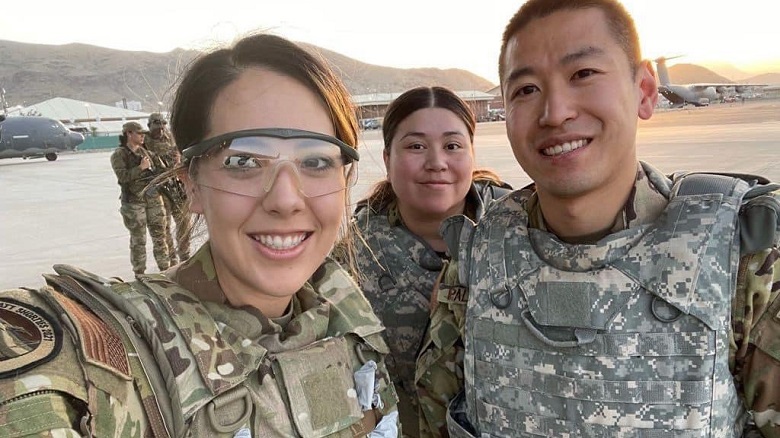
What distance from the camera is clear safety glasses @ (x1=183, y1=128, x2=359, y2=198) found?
1.21 m

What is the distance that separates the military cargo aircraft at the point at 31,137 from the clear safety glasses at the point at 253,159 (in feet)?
97.3

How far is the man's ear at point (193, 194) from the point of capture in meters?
1.27

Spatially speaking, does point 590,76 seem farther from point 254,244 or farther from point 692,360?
point 254,244

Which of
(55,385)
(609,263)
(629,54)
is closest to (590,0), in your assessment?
(629,54)

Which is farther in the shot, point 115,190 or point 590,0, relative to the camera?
point 115,190

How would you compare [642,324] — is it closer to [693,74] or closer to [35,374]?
[35,374]

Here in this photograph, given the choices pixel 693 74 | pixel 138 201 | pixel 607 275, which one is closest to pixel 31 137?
pixel 138 201

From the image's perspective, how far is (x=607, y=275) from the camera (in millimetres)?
1421

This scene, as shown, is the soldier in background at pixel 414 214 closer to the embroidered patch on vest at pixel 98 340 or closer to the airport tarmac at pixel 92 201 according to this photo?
the airport tarmac at pixel 92 201

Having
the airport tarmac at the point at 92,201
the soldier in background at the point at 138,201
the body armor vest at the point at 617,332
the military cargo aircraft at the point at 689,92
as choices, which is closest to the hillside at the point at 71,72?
the military cargo aircraft at the point at 689,92

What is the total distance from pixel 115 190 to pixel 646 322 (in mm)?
16146

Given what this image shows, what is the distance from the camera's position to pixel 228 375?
112 centimetres

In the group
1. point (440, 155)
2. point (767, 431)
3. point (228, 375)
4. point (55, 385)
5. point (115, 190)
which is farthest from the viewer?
point (115, 190)

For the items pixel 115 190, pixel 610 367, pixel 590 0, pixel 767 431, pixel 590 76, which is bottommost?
pixel 115 190
